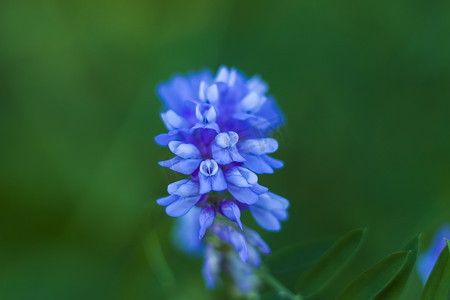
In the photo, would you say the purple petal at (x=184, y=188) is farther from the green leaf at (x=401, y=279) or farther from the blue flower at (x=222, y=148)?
the green leaf at (x=401, y=279)

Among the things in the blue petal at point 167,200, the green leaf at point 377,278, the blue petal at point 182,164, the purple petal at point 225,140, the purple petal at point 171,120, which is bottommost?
the green leaf at point 377,278

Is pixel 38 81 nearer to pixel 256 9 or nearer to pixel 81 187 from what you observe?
pixel 81 187

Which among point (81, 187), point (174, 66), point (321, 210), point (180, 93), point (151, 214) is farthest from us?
point (174, 66)

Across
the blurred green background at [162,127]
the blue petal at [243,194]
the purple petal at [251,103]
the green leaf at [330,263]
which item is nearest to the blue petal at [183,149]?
the blue petal at [243,194]

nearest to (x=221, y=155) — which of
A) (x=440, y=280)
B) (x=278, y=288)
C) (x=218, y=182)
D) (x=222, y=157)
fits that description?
(x=222, y=157)

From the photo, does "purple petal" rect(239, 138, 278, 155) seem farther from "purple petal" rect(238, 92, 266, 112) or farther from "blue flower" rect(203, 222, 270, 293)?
"blue flower" rect(203, 222, 270, 293)

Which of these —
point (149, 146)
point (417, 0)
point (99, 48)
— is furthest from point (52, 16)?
point (417, 0)

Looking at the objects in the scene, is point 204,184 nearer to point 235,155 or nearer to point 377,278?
point 235,155

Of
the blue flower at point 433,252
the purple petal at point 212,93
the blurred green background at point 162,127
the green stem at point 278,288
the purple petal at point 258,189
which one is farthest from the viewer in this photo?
the blurred green background at point 162,127
